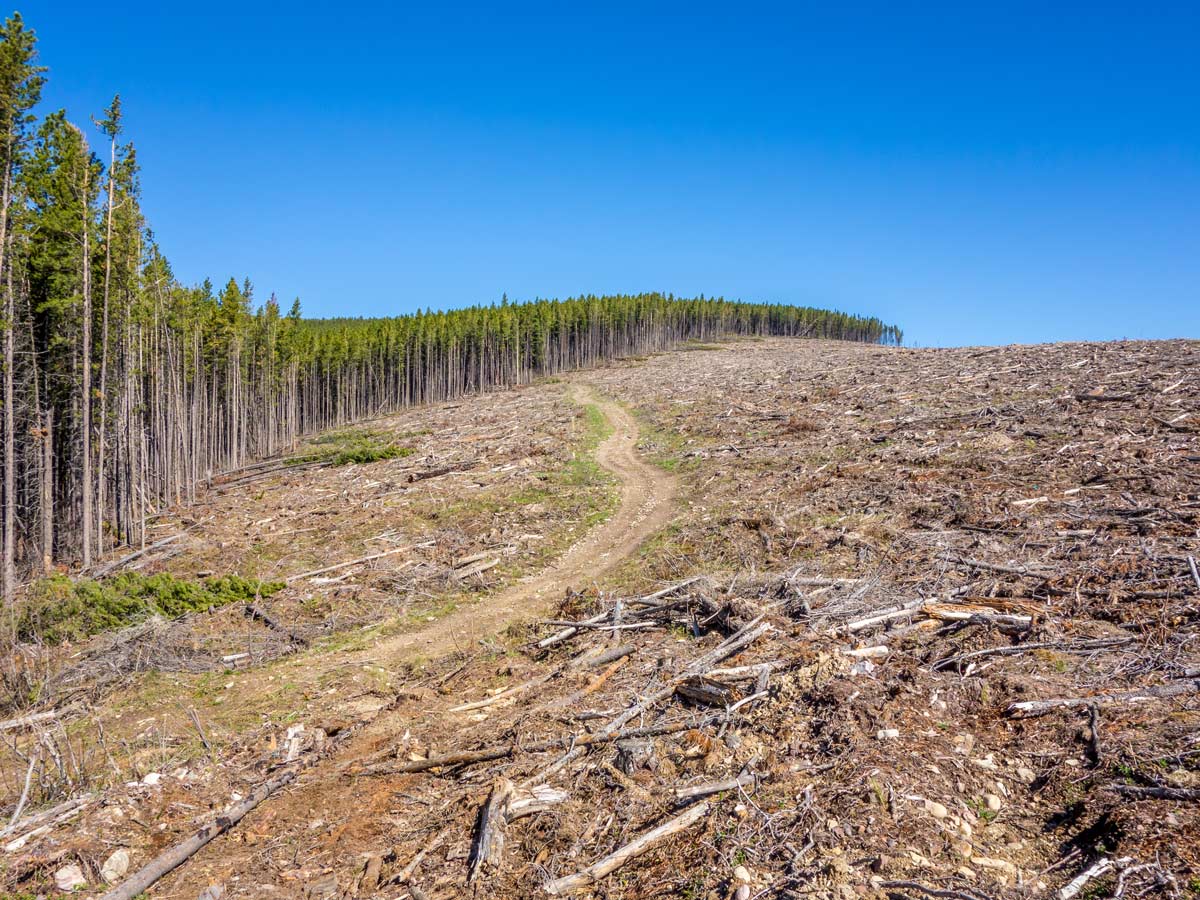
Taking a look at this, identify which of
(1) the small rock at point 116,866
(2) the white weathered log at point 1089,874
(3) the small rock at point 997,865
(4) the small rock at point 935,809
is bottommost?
(1) the small rock at point 116,866

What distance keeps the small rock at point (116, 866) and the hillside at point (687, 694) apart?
50mm

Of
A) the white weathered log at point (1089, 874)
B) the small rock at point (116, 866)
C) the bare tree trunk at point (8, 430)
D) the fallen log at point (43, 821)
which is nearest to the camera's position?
the white weathered log at point (1089, 874)

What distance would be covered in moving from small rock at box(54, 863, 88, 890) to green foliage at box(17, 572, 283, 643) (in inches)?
357

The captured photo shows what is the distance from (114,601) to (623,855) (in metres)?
15.1

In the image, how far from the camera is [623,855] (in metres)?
5.68

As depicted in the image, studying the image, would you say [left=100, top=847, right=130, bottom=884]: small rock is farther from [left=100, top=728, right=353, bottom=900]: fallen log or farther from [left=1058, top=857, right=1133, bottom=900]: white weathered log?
[left=1058, top=857, right=1133, bottom=900]: white weathered log

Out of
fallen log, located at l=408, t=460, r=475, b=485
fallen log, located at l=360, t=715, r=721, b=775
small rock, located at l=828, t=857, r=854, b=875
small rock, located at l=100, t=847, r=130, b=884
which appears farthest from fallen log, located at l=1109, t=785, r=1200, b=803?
fallen log, located at l=408, t=460, r=475, b=485

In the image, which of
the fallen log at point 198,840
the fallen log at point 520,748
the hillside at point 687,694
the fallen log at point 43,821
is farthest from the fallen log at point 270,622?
the fallen log at point 520,748

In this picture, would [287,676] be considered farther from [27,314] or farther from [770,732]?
[27,314]

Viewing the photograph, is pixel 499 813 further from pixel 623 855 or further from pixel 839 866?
pixel 839 866

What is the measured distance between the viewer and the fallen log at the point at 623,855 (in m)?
5.57

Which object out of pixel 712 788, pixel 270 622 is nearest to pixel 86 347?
pixel 270 622

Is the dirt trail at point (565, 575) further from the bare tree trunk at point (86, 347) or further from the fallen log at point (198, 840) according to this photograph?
the bare tree trunk at point (86, 347)

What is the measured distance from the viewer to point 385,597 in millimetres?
15742
